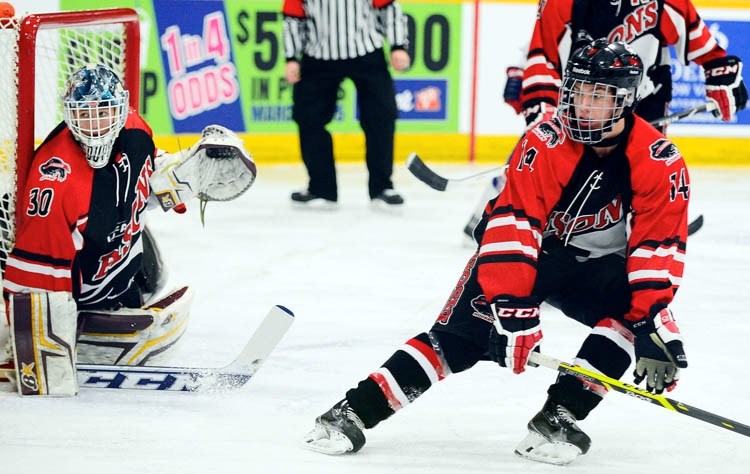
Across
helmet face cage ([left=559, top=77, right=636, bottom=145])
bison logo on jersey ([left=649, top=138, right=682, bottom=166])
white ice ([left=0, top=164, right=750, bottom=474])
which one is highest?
helmet face cage ([left=559, top=77, right=636, bottom=145])

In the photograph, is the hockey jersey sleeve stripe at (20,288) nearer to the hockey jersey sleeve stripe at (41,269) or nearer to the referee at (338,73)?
the hockey jersey sleeve stripe at (41,269)

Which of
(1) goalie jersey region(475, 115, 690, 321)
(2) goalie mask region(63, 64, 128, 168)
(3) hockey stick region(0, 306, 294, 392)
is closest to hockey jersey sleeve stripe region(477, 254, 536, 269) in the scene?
(1) goalie jersey region(475, 115, 690, 321)

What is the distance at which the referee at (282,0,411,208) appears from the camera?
202 inches

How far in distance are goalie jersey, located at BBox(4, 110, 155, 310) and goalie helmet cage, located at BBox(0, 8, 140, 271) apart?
54mm

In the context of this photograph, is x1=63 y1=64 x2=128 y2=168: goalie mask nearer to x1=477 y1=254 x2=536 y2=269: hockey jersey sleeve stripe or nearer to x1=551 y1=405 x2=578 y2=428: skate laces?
x1=477 y1=254 x2=536 y2=269: hockey jersey sleeve stripe

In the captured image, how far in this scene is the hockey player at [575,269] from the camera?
2.22 metres

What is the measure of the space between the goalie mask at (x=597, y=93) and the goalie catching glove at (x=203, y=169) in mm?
941

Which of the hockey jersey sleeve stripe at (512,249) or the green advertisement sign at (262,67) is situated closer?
the hockey jersey sleeve stripe at (512,249)

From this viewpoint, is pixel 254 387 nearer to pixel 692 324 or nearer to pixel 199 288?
pixel 199 288

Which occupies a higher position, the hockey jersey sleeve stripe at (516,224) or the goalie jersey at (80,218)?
the hockey jersey sleeve stripe at (516,224)

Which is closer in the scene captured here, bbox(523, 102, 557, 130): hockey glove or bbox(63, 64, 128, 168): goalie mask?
bbox(63, 64, 128, 168): goalie mask

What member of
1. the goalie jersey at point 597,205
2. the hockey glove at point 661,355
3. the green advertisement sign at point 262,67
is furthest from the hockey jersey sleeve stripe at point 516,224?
the green advertisement sign at point 262,67

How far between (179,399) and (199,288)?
116 cm

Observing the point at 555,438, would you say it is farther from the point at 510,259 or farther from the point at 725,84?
the point at 725,84
